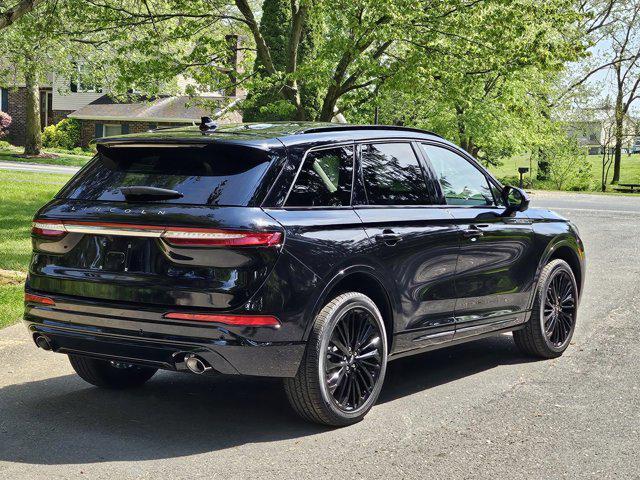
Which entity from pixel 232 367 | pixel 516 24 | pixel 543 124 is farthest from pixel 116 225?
pixel 543 124

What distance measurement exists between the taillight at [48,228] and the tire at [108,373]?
99 cm

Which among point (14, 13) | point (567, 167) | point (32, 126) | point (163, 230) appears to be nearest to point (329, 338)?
point (163, 230)

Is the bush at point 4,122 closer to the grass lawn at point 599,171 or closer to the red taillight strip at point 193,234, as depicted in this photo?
the grass lawn at point 599,171

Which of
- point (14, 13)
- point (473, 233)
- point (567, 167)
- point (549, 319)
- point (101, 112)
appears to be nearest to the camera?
point (473, 233)

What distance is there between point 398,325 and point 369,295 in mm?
320

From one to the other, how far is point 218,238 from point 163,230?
0.33 meters

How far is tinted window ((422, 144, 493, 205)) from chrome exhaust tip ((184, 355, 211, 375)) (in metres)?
2.42

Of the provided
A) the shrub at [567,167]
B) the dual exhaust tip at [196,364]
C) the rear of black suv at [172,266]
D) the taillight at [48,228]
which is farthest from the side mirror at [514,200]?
the shrub at [567,167]

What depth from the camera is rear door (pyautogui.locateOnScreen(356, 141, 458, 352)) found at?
6094 millimetres

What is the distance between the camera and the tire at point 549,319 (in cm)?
770

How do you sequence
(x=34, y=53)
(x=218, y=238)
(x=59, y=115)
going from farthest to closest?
(x=59, y=115) → (x=34, y=53) → (x=218, y=238)

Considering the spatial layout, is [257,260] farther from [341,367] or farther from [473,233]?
[473,233]

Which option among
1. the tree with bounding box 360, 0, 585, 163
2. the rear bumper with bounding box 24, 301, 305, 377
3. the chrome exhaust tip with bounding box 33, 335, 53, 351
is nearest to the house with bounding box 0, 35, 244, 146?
Answer: the tree with bounding box 360, 0, 585, 163

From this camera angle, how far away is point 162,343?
17.2ft
